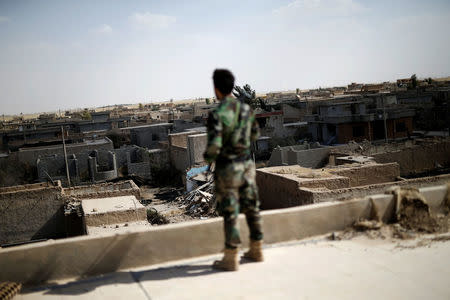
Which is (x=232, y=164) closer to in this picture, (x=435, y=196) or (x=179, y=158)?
(x=435, y=196)

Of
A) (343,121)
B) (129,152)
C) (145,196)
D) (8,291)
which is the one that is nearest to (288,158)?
(145,196)

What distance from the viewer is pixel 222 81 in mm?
3854

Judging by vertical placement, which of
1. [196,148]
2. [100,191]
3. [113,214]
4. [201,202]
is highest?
[196,148]

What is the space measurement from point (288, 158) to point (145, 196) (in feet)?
30.8

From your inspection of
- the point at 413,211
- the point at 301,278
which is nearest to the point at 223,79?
the point at 301,278

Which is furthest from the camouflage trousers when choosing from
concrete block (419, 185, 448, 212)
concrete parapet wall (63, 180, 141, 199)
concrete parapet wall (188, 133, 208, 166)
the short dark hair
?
concrete parapet wall (188, 133, 208, 166)

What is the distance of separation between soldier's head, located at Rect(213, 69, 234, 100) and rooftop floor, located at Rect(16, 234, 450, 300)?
145 centimetres

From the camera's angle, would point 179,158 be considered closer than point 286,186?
No

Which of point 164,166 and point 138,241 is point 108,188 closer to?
point 164,166

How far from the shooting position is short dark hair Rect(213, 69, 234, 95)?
383cm

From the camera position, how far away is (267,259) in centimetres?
404

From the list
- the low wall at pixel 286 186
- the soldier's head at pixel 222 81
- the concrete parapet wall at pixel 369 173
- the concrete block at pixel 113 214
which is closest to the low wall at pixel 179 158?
the low wall at pixel 286 186

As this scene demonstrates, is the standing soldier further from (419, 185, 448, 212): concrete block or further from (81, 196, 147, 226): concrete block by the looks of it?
(81, 196, 147, 226): concrete block

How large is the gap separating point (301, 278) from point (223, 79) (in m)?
1.70
